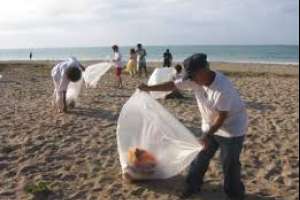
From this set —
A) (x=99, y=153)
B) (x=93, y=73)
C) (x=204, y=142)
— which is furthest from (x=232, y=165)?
(x=93, y=73)

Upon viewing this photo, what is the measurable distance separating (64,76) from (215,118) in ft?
18.2

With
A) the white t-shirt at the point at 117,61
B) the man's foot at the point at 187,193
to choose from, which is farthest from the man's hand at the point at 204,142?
the white t-shirt at the point at 117,61

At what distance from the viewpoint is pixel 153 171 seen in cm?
529

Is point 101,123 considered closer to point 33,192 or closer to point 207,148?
point 33,192

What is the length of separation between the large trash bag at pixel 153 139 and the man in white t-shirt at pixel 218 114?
222 mm

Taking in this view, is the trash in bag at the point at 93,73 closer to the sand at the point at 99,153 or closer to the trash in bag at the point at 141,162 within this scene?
the sand at the point at 99,153

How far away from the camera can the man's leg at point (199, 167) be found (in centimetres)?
472

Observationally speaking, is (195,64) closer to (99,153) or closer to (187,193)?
(187,193)

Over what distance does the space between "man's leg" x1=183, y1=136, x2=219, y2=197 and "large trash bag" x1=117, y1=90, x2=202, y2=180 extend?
3.6 inches

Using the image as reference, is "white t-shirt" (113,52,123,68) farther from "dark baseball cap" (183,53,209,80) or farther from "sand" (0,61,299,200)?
"dark baseball cap" (183,53,209,80)

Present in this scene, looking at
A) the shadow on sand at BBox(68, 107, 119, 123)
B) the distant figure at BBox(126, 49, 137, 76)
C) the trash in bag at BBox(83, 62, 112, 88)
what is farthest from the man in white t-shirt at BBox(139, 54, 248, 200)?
the distant figure at BBox(126, 49, 137, 76)

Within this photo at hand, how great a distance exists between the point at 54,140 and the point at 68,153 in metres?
0.86

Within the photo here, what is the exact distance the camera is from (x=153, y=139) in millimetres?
5164

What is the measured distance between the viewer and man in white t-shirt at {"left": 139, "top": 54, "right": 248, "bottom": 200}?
419cm
